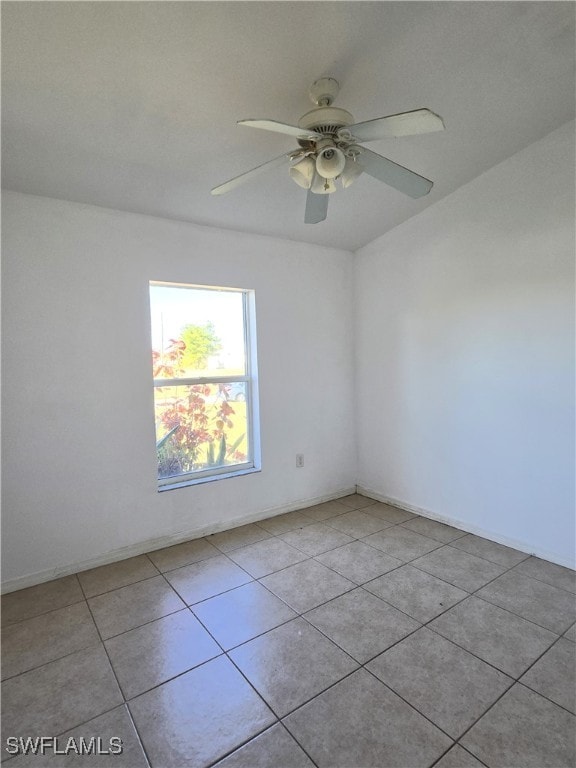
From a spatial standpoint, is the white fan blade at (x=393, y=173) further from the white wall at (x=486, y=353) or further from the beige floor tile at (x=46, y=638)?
the beige floor tile at (x=46, y=638)

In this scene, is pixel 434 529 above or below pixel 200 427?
below

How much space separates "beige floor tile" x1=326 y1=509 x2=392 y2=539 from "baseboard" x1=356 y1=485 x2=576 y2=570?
35 centimetres

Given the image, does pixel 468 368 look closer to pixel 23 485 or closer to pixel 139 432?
pixel 139 432

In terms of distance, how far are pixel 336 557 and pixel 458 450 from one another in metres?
1.29

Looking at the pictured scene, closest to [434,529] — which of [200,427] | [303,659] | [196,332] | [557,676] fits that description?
[557,676]

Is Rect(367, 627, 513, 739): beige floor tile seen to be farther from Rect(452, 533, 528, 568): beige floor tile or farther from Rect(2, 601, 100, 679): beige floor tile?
Rect(2, 601, 100, 679): beige floor tile

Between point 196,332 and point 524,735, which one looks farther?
point 196,332

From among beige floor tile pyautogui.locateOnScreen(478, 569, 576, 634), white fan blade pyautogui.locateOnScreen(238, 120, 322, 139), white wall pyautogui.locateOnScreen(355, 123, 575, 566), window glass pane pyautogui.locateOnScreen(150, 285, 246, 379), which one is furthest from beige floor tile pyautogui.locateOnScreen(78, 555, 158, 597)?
white fan blade pyautogui.locateOnScreen(238, 120, 322, 139)

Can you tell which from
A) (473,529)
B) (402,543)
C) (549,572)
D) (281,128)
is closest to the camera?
(281,128)

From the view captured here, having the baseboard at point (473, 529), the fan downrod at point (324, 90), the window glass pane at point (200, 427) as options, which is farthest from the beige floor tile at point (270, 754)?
the fan downrod at point (324, 90)

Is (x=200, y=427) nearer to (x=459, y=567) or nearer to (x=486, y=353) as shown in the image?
(x=459, y=567)

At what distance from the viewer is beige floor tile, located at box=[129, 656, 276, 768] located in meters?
1.35

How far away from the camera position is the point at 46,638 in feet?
6.34

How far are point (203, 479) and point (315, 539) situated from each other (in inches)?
39.4
